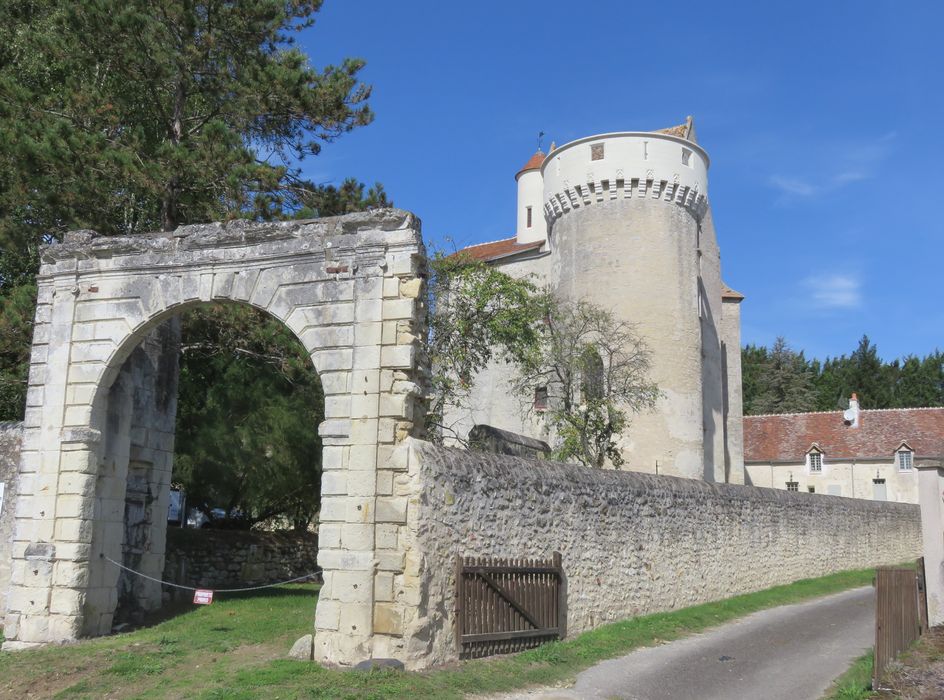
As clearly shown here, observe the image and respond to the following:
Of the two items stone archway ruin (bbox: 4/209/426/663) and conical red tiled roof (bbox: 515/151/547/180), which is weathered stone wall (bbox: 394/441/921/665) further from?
conical red tiled roof (bbox: 515/151/547/180)

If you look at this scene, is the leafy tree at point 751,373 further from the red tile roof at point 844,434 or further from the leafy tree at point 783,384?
the red tile roof at point 844,434

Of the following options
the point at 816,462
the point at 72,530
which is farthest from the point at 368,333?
the point at 816,462

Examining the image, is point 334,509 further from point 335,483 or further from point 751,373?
point 751,373

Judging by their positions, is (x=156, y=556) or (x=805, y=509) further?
(x=805, y=509)

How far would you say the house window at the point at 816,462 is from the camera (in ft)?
121

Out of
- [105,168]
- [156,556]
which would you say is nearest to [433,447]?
[156,556]

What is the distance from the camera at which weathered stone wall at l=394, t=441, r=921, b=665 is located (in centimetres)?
906

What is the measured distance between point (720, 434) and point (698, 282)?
16.4 feet

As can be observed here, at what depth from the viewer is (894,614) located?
8.03 meters

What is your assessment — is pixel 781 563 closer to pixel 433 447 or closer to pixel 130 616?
pixel 433 447

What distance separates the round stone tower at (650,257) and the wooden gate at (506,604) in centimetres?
1537

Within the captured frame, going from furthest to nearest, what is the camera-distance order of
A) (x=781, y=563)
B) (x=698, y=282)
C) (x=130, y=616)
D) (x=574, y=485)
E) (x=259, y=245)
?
1. (x=698, y=282)
2. (x=781, y=563)
3. (x=130, y=616)
4. (x=574, y=485)
5. (x=259, y=245)

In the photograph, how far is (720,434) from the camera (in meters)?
29.4

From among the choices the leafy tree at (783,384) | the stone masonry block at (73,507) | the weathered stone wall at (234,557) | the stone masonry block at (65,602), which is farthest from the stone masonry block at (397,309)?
the leafy tree at (783,384)
